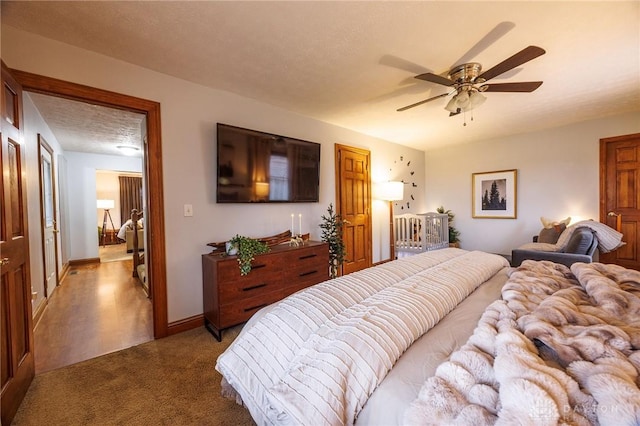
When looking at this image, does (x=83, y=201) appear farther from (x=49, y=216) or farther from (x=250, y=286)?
(x=250, y=286)

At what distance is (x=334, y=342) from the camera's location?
0.93 meters

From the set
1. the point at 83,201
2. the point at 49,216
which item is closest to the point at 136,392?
the point at 49,216

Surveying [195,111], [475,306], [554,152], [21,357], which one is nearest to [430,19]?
[475,306]

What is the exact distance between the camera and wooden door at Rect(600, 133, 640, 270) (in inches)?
146

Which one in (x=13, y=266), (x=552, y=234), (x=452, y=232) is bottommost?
(x=452, y=232)

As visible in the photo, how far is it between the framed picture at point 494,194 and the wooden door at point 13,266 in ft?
20.1

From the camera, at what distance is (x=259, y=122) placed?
10.0 feet

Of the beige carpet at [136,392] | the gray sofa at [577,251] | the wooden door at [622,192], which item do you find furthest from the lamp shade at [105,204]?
the wooden door at [622,192]

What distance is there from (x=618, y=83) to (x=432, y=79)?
235cm

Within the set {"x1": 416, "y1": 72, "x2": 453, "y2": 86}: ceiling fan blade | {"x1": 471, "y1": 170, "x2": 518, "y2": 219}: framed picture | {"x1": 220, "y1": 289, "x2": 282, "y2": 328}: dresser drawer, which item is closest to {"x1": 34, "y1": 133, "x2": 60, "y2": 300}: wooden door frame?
{"x1": 220, "y1": 289, "x2": 282, "y2": 328}: dresser drawer

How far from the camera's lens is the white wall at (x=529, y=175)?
4039 millimetres

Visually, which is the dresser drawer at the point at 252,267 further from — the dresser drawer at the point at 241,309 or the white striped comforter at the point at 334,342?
the white striped comforter at the point at 334,342

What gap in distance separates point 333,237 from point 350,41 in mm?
2285

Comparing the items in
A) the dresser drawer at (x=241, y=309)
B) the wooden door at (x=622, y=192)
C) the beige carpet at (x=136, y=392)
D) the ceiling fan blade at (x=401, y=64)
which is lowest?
the beige carpet at (x=136, y=392)
